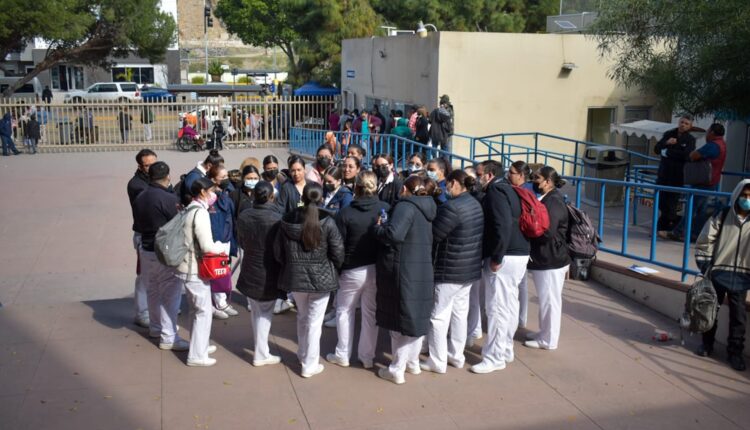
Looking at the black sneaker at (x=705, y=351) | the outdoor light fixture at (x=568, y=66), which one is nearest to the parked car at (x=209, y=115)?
the outdoor light fixture at (x=568, y=66)

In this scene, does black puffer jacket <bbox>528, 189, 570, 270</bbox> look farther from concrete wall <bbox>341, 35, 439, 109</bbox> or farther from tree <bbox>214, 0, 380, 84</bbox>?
tree <bbox>214, 0, 380, 84</bbox>

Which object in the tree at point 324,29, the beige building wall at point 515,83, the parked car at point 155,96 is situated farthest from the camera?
the parked car at point 155,96

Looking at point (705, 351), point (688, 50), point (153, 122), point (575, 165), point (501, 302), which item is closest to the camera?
point (501, 302)

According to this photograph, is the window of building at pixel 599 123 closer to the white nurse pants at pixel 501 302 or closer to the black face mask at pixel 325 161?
the black face mask at pixel 325 161

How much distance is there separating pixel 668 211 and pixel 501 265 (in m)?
5.43

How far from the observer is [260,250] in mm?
6090

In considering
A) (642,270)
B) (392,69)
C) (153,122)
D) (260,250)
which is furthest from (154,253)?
(153,122)

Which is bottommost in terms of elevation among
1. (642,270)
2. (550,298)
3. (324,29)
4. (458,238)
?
(642,270)

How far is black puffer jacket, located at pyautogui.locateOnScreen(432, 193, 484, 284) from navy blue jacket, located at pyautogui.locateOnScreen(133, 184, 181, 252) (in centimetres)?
242

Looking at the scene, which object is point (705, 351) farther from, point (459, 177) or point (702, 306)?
point (459, 177)

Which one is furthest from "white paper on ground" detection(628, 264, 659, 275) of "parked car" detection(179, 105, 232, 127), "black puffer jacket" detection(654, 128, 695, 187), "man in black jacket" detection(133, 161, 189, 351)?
"parked car" detection(179, 105, 232, 127)

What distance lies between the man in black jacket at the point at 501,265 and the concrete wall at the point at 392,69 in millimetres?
12408

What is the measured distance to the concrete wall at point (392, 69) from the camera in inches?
738

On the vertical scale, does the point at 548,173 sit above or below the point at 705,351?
above
